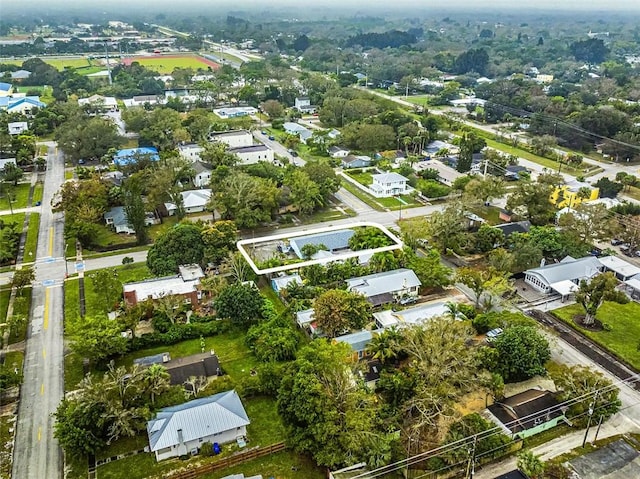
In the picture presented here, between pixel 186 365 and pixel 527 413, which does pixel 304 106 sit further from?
pixel 527 413

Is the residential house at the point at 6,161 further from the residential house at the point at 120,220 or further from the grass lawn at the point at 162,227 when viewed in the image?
the grass lawn at the point at 162,227

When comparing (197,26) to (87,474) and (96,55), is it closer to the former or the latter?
(96,55)

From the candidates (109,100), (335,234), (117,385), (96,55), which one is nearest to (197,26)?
(96,55)

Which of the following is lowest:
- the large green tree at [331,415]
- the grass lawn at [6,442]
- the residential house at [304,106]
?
the residential house at [304,106]

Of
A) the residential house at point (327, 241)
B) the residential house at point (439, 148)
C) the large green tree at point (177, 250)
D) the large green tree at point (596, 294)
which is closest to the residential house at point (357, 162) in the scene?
the residential house at point (439, 148)

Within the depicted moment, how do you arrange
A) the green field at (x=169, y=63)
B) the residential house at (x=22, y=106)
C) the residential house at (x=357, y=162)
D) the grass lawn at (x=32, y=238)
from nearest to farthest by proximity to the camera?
the grass lawn at (x=32, y=238) → the residential house at (x=357, y=162) → the residential house at (x=22, y=106) → the green field at (x=169, y=63)

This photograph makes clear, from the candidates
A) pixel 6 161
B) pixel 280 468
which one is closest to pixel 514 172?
pixel 280 468
